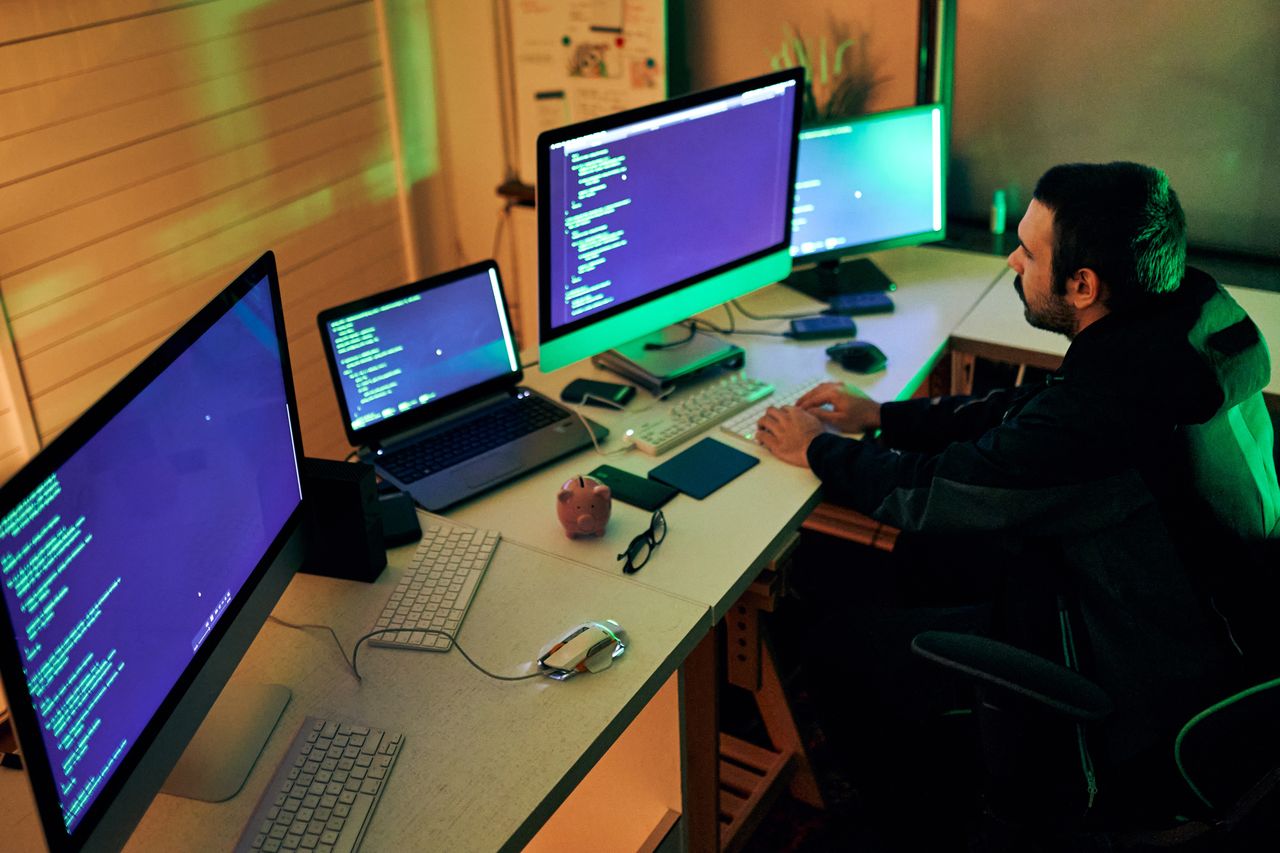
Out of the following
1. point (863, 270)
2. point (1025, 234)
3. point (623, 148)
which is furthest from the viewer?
point (863, 270)

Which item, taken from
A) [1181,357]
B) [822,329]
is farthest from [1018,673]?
[822,329]

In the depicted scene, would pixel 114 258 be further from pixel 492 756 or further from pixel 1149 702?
pixel 1149 702

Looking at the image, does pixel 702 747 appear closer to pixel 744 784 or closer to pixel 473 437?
pixel 744 784

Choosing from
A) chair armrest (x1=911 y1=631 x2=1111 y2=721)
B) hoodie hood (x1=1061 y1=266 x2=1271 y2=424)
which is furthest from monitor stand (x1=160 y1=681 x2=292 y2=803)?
hoodie hood (x1=1061 y1=266 x2=1271 y2=424)

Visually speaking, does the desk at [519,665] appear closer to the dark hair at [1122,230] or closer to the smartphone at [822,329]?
the smartphone at [822,329]

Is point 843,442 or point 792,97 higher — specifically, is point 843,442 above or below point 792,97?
below

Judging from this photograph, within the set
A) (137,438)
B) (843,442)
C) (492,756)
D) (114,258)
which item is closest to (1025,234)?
(843,442)

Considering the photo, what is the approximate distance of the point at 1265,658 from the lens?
1600mm

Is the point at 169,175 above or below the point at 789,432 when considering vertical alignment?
above

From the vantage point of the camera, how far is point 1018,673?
1.56 m

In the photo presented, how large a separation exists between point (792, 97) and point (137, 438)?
154 cm

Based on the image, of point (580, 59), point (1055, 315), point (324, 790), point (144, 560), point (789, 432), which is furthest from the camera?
point (580, 59)

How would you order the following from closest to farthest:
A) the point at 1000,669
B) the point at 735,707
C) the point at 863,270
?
the point at 1000,669 < the point at 735,707 < the point at 863,270

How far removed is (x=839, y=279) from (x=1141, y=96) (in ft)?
Answer: 2.85
